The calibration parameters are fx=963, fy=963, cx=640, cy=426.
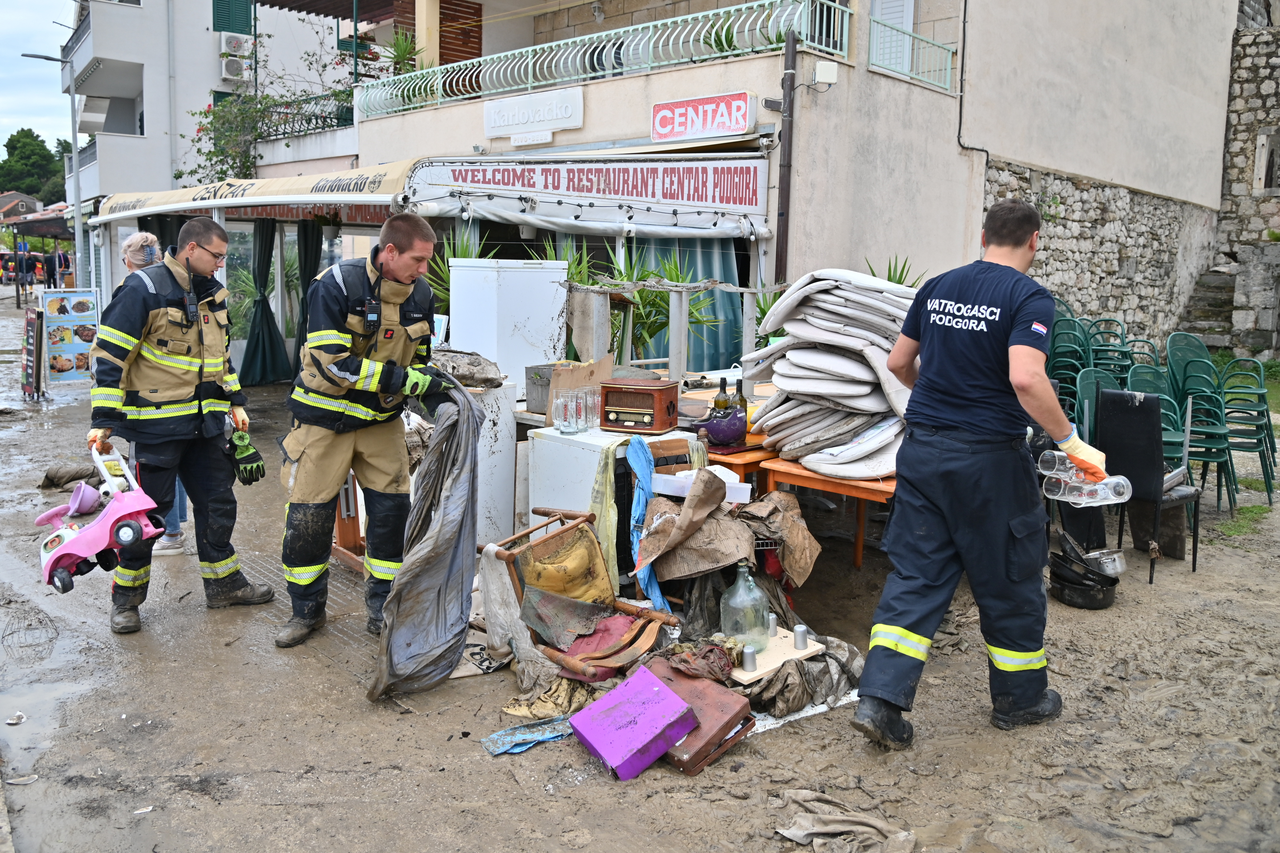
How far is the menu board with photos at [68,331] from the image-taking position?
36.1ft

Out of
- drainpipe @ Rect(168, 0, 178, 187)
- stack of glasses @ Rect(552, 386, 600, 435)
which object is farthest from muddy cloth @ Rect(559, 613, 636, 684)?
drainpipe @ Rect(168, 0, 178, 187)

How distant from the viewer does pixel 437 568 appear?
13.2ft

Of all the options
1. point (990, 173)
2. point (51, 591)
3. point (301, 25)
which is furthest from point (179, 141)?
point (51, 591)

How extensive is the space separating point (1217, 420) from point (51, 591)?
736 cm

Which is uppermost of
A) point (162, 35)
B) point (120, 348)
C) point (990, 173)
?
point (162, 35)

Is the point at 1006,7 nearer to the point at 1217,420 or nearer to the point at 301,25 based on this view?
the point at 1217,420

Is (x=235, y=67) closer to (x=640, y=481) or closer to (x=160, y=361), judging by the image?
(x=160, y=361)

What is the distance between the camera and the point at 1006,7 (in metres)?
12.8

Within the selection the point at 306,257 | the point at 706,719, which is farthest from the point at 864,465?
the point at 306,257

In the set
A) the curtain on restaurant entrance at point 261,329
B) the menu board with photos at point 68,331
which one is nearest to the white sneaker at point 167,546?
the menu board with photos at point 68,331

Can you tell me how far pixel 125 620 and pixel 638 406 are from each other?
2651 millimetres

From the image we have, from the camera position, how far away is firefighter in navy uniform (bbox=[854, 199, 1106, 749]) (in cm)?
338

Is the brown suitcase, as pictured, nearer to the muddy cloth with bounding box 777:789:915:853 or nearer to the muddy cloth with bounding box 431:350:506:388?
the muddy cloth with bounding box 777:789:915:853

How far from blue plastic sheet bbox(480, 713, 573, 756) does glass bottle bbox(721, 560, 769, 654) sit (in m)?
0.87
